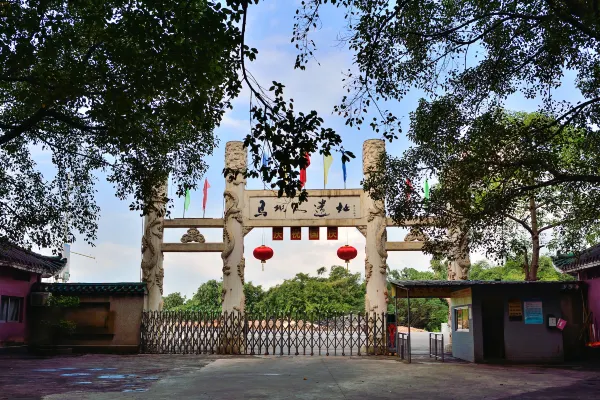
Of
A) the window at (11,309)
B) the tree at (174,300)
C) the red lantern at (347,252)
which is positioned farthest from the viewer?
the tree at (174,300)

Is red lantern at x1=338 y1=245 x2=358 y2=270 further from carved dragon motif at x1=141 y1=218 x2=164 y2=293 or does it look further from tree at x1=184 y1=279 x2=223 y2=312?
tree at x1=184 y1=279 x2=223 y2=312

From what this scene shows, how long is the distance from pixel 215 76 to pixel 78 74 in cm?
174

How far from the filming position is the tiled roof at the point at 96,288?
16969 millimetres

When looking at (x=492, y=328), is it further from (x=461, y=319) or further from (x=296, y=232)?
(x=296, y=232)

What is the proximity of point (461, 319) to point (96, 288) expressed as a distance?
10469mm

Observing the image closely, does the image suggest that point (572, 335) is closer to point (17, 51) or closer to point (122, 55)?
point (122, 55)

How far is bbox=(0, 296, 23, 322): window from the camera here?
15.6 meters

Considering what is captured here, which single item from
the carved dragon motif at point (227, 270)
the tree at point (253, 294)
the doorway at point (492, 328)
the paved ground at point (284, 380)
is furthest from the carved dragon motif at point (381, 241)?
the tree at point (253, 294)

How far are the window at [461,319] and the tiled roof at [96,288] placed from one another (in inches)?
354

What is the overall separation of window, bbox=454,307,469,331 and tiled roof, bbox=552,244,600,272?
8.82ft

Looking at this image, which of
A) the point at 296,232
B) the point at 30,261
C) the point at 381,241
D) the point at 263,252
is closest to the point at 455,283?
the point at 381,241

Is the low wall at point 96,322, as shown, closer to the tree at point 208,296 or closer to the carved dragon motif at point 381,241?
the carved dragon motif at point 381,241

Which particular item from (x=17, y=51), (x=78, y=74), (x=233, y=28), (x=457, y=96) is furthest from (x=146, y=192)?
(x=457, y=96)

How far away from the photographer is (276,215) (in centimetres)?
1716
